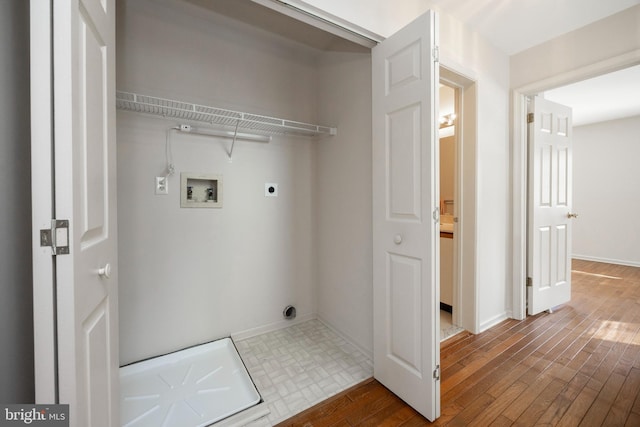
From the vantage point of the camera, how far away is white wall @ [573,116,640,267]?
4266mm

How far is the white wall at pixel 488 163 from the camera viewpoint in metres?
2.04

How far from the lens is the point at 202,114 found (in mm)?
1696

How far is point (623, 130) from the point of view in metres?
4.35

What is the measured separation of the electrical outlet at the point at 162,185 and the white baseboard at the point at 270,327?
124 centimetres

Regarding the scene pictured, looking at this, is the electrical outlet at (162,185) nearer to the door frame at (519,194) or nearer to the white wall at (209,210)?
the white wall at (209,210)

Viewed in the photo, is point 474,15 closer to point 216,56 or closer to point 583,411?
point 216,56

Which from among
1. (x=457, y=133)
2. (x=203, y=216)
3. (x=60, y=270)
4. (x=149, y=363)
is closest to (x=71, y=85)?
(x=60, y=270)

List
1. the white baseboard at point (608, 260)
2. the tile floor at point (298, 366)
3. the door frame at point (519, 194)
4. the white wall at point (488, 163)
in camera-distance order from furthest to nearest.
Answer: the white baseboard at point (608, 260)
the door frame at point (519, 194)
the white wall at point (488, 163)
the tile floor at point (298, 366)

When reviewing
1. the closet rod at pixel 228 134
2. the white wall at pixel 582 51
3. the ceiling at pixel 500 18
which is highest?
the ceiling at pixel 500 18

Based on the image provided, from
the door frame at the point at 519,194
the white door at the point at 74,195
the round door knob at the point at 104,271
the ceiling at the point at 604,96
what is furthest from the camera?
the ceiling at the point at 604,96

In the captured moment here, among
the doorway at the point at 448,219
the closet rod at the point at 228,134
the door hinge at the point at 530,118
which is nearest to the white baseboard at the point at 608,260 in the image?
the doorway at the point at 448,219

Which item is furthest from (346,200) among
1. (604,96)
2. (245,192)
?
(604,96)

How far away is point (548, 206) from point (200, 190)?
3202 mm

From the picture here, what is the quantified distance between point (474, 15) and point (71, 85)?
249 cm
